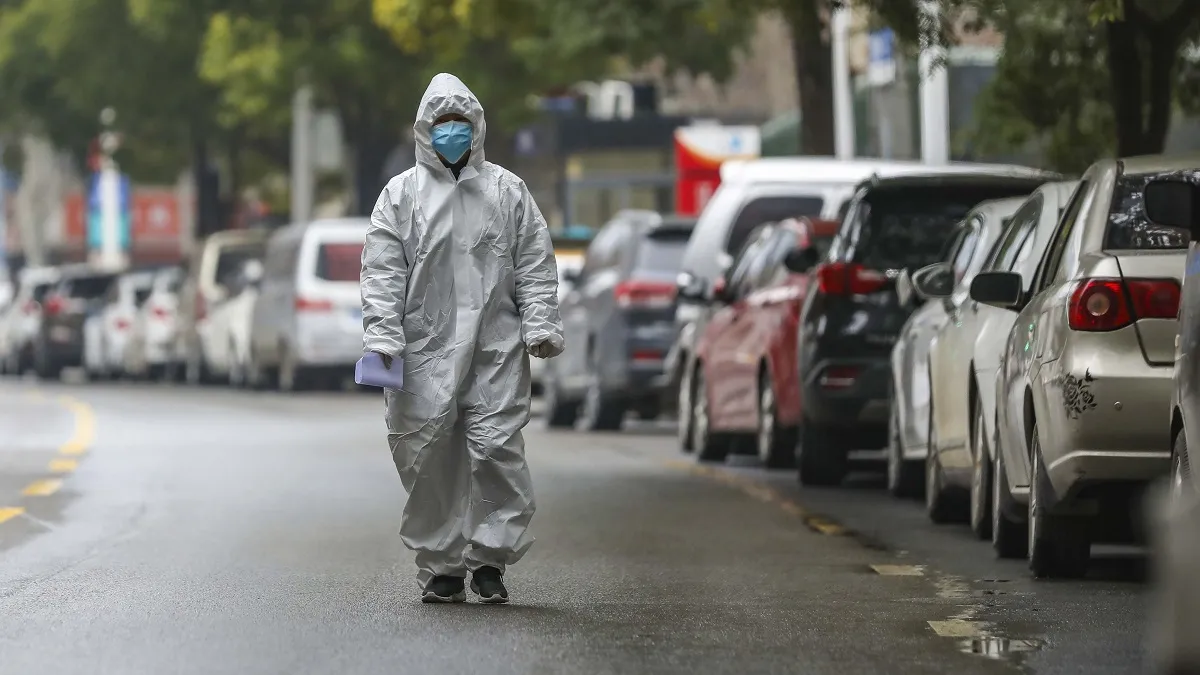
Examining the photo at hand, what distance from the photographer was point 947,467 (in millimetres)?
13859

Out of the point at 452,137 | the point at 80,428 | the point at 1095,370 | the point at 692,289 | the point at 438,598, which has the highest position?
the point at 452,137

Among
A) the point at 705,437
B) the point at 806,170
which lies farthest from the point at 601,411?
the point at 705,437

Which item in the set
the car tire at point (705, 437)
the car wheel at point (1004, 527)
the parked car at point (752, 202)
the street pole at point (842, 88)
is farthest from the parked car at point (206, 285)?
the car wheel at point (1004, 527)

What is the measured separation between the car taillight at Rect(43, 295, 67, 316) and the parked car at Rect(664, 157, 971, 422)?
26.1 metres

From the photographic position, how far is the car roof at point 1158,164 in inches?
446

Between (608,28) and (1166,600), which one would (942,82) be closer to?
(608,28)

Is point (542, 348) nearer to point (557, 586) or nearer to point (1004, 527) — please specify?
point (557, 586)

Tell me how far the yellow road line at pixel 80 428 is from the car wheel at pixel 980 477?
9.42 meters

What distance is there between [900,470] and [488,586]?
18.5ft

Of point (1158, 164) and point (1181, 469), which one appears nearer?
point (1181, 469)

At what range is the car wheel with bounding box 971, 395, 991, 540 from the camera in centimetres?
1265

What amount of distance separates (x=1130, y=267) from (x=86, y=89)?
3854cm

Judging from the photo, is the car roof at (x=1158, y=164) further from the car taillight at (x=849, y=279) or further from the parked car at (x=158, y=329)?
the parked car at (x=158, y=329)

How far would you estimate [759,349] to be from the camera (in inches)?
716
